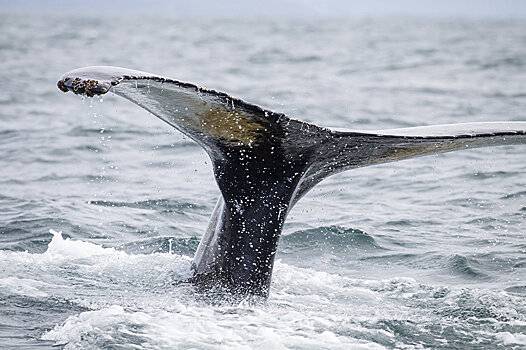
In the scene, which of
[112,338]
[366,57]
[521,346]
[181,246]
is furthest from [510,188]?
[366,57]

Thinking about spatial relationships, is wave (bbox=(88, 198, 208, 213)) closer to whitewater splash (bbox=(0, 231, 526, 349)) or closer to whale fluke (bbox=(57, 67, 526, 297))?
whitewater splash (bbox=(0, 231, 526, 349))

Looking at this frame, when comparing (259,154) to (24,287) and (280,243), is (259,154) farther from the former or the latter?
(280,243)

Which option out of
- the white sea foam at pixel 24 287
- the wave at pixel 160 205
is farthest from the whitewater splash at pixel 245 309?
A: the wave at pixel 160 205

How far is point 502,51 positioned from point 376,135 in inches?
1236

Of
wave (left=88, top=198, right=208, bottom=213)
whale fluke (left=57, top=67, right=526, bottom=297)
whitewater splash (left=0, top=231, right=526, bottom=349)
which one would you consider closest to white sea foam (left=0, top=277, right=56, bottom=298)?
whitewater splash (left=0, top=231, right=526, bottom=349)

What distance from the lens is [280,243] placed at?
25.7 ft

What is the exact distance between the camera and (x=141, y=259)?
21.6 feet

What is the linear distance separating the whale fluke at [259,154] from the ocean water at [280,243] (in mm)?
237

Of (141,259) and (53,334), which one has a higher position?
(141,259)

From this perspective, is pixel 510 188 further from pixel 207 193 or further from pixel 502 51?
pixel 502 51

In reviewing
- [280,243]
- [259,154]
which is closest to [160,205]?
[280,243]

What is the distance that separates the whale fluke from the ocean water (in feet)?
0.78

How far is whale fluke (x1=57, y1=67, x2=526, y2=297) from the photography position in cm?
451

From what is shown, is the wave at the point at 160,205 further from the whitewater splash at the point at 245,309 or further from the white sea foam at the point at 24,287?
the white sea foam at the point at 24,287
